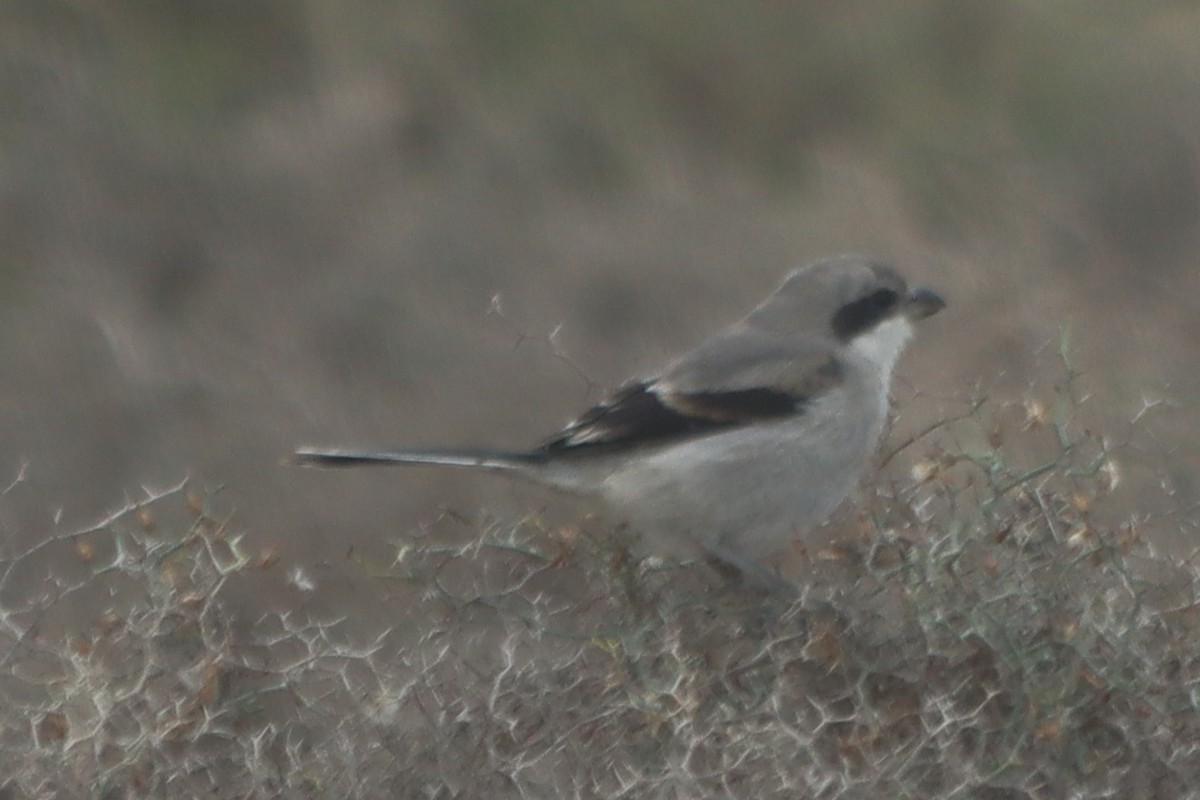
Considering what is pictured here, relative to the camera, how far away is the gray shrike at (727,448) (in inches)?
143

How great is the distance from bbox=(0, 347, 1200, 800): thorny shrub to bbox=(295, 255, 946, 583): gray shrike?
55 cm

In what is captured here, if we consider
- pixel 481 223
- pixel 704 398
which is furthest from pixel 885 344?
pixel 481 223

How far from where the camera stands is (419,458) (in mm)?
3572

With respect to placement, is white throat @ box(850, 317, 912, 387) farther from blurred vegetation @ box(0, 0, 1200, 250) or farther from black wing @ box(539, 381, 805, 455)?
blurred vegetation @ box(0, 0, 1200, 250)

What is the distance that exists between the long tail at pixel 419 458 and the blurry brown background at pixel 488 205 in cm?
288

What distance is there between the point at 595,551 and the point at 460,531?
3171mm

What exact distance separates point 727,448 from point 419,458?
54 cm

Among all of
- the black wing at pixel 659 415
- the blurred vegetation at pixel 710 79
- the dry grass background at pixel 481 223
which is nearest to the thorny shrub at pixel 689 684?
the black wing at pixel 659 415

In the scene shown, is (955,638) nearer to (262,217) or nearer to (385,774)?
(385,774)

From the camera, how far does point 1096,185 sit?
332 inches

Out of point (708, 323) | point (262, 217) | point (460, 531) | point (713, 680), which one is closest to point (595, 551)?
point (713, 680)

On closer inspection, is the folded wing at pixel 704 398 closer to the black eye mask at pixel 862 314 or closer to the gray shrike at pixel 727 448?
the gray shrike at pixel 727 448

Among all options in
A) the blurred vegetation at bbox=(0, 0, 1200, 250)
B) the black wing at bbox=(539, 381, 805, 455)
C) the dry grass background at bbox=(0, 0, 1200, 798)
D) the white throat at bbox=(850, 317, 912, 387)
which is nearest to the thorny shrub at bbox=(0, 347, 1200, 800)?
the black wing at bbox=(539, 381, 805, 455)

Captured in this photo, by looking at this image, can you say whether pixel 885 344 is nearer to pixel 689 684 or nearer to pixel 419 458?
pixel 419 458
